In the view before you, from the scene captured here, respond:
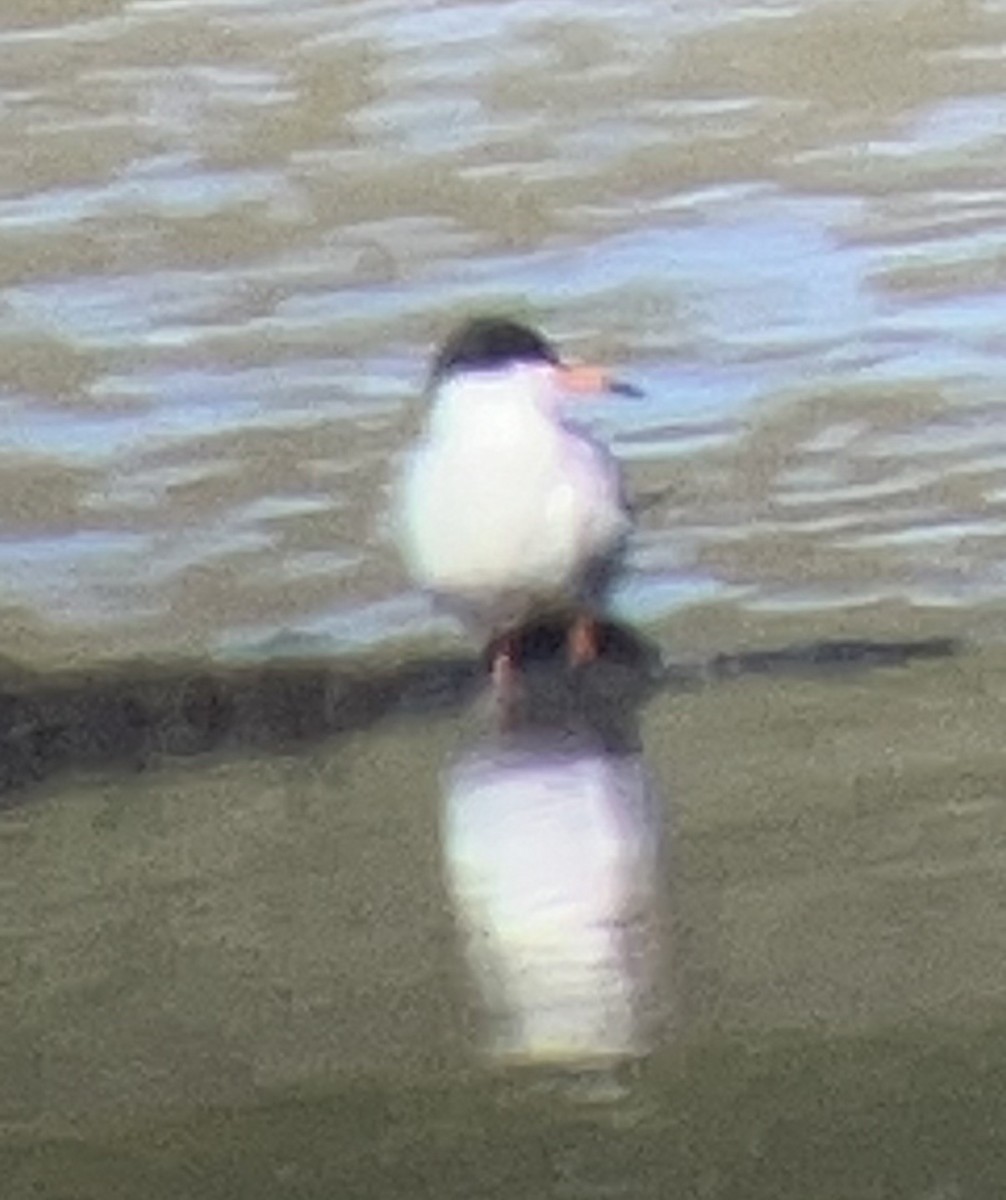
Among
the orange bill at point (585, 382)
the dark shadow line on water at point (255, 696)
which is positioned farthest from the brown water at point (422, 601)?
the orange bill at point (585, 382)

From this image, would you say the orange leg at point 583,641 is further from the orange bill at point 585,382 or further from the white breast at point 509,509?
the orange bill at point 585,382

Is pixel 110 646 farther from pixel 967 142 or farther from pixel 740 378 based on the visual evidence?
pixel 967 142

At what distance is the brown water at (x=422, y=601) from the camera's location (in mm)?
3408

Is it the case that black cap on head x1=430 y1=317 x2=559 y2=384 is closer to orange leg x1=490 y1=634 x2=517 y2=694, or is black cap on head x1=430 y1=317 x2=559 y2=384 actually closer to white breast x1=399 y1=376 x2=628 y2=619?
white breast x1=399 y1=376 x2=628 y2=619

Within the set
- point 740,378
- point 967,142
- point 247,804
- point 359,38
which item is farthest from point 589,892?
point 359,38

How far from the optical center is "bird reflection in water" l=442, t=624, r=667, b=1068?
3.51m

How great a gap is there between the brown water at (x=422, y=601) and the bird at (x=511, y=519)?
0.08m

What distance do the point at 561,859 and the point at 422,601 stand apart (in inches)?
29.0

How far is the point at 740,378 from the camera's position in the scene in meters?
5.11

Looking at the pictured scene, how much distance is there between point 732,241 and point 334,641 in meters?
1.51

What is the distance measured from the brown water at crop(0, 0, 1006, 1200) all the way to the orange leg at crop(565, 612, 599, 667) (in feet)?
0.23

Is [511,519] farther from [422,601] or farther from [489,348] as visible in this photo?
[489,348]

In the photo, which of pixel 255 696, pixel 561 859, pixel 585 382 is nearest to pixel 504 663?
pixel 255 696

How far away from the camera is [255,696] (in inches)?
168
